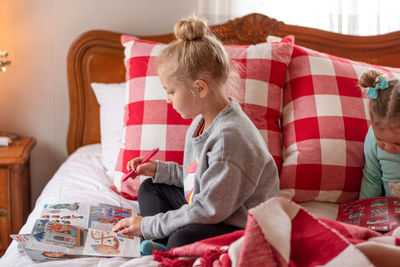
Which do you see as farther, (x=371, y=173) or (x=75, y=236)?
(x=371, y=173)

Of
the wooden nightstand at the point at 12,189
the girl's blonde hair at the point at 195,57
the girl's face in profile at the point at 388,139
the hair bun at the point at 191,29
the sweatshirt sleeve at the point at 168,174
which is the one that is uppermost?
the hair bun at the point at 191,29

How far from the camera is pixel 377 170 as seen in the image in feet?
4.81

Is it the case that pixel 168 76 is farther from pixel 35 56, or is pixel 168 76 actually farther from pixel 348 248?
pixel 35 56

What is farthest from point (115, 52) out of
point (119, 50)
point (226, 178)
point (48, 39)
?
point (226, 178)

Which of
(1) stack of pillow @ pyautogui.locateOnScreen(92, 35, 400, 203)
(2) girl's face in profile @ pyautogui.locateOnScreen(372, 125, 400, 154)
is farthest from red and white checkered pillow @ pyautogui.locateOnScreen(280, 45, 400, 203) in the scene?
(2) girl's face in profile @ pyautogui.locateOnScreen(372, 125, 400, 154)

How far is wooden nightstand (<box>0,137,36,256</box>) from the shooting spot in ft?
5.85

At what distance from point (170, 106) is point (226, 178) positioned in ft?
1.74

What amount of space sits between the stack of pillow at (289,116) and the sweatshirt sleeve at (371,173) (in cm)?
4

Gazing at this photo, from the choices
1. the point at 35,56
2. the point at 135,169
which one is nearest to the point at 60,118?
the point at 35,56

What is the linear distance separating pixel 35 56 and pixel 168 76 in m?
1.03

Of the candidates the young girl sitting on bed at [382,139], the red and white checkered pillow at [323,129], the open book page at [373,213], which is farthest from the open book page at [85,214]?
the young girl sitting on bed at [382,139]

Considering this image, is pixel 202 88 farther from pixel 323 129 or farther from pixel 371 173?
pixel 371 173

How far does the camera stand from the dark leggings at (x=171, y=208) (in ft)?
3.75

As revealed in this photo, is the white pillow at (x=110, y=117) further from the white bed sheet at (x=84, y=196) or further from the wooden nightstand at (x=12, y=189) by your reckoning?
the wooden nightstand at (x=12, y=189)
